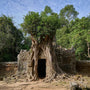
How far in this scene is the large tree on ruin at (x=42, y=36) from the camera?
27.3ft

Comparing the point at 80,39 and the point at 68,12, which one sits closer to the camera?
the point at 80,39

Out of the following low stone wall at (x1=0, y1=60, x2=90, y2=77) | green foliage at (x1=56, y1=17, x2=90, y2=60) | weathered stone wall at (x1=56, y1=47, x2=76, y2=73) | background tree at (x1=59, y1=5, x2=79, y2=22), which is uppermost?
background tree at (x1=59, y1=5, x2=79, y2=22)

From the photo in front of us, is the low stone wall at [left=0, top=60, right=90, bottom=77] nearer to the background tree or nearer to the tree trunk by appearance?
the tree trunk

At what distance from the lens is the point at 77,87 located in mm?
3844

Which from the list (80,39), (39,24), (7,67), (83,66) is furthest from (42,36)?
(80,39)

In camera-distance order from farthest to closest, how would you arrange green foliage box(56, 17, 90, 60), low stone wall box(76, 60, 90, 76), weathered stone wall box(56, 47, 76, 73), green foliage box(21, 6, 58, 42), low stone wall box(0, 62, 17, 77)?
green foliage box(56, 17, 90, 60) → low stone wall box(0, 62, 17, 77) → low stone wall box(76, 60, 90, 76) → weathered stone wall box(56, 47, 76, 73) → green foliage box(21, 6, 58, 42)

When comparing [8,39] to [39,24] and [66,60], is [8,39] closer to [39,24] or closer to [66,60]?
[39,24]

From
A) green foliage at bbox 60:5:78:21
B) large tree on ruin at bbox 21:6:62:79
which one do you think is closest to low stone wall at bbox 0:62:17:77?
large tree on ruin at bbox 21:6:62:79

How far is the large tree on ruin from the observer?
27.3 ft

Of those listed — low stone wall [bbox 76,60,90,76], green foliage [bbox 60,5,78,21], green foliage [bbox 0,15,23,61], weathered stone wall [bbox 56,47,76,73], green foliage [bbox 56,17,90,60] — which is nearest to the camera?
weathered stone wall [bbox 56,47,76,73]

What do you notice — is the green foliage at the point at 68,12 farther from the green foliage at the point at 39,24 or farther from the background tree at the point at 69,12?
the green foliage at the point at 39,24

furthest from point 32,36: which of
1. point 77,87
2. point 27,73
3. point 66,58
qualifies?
point 77,87

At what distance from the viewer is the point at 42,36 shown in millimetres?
9023

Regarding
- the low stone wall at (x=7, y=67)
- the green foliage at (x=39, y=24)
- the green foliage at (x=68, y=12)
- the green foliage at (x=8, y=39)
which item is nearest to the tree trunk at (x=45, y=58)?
the green foliage at (x=39, y=24)
